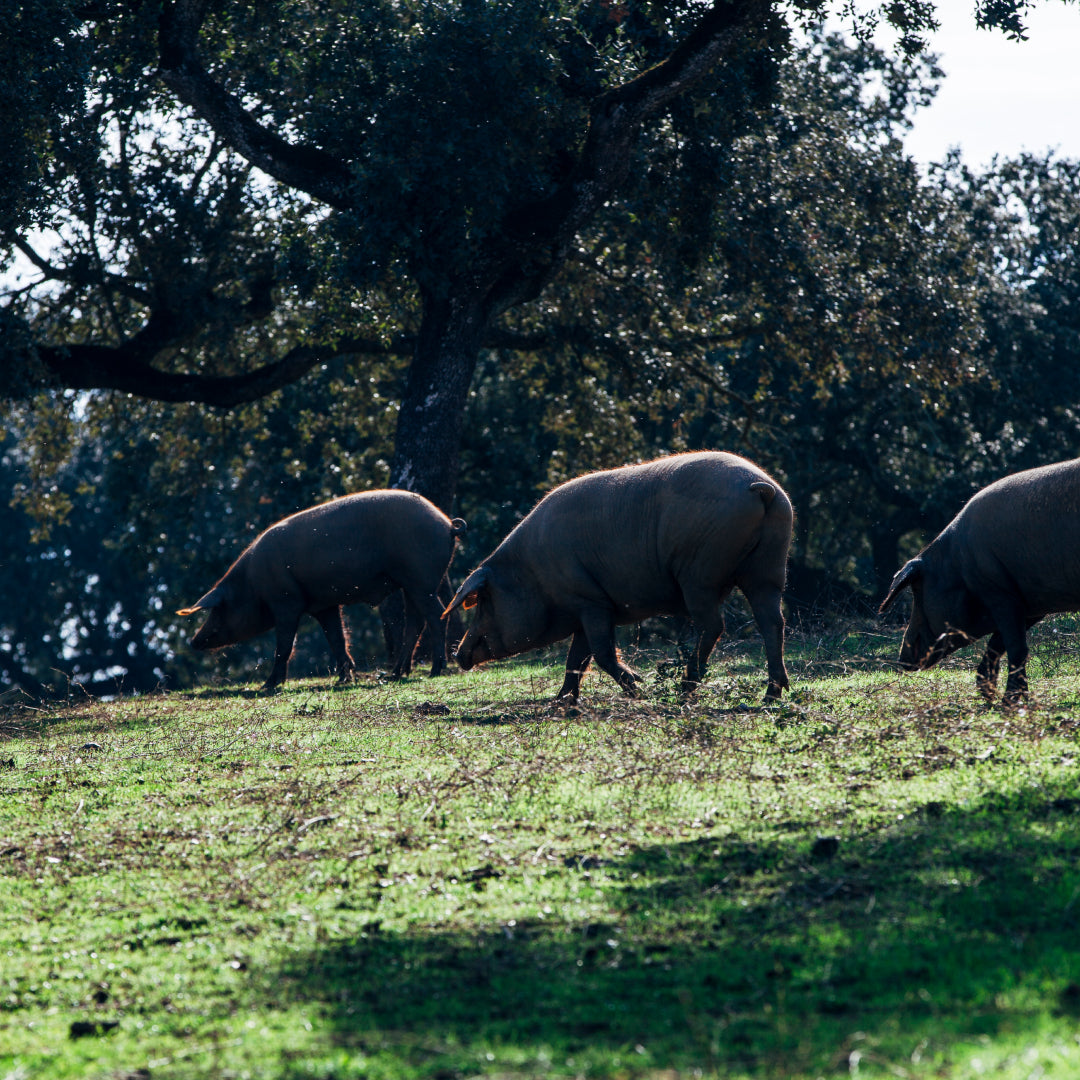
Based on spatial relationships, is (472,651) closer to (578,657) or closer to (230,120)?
(578,657)

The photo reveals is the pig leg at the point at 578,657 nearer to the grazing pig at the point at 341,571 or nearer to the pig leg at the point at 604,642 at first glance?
the pig leg at the point at 604,642

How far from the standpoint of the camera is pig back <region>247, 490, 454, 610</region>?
16.3m

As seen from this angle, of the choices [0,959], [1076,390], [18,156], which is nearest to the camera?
[0,959]

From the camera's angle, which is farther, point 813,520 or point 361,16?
point 813,520

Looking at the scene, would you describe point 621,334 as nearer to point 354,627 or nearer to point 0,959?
point 354,627

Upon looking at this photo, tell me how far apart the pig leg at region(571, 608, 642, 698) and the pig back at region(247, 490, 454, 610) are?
4.28 meters

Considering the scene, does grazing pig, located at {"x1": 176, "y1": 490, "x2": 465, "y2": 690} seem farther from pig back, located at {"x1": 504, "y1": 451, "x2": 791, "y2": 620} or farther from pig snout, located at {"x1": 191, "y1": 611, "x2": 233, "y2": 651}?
pig back, located at {"x1": 504, "y1": 451, "x2": 791, "y2": 620}

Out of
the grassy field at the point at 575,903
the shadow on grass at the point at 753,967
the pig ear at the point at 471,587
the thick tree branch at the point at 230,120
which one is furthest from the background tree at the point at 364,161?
the shadow on grass at the point at 753,967

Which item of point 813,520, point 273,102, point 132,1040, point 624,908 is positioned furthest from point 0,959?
point 813,520

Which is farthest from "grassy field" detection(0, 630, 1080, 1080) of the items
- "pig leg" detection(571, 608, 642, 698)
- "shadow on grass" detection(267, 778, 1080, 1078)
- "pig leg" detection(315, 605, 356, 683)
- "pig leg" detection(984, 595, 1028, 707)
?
"pig leg" detection(315, 605, 356, 683)

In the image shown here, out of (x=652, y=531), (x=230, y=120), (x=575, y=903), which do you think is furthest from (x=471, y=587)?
(x=230, y=120)

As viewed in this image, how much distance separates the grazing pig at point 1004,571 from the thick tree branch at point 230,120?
1085 centimetres

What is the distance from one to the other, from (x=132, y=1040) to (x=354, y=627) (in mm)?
32403

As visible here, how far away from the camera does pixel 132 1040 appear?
426cm
